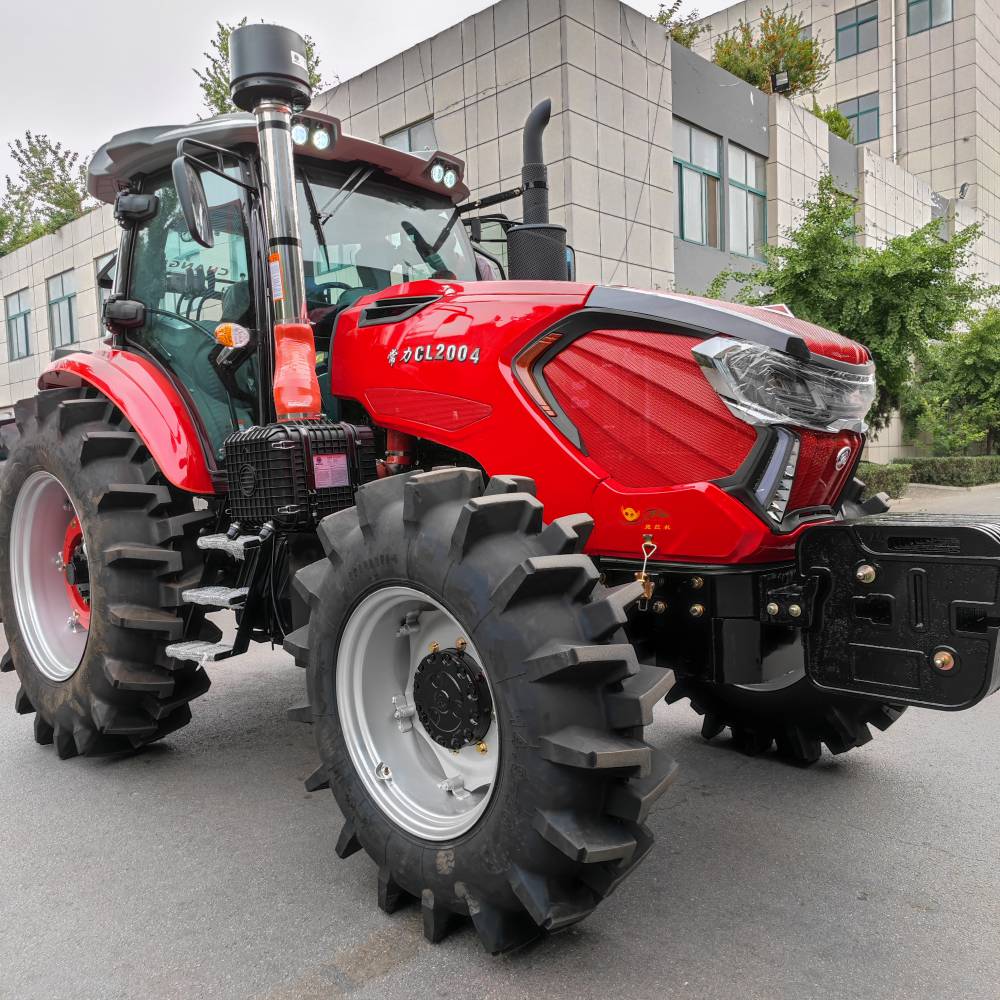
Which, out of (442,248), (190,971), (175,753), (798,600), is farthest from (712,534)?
(175,753)

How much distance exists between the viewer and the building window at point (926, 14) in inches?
1299

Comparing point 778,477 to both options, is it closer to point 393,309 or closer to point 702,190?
point 393,309

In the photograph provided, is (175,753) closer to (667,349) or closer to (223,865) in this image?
(223,865)

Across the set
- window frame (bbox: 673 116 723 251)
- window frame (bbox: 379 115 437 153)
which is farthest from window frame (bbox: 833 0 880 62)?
window frame (bbox: 379 115 437 153)

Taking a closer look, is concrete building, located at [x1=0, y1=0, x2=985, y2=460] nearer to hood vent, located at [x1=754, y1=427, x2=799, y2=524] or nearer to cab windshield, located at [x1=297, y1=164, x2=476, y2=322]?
cab windshield, located at [x1=297, y1=164, x2=476, y2=322]

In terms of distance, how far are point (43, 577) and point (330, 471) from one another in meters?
2.08

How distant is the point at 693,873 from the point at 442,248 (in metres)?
2.96

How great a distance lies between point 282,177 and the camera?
342cm

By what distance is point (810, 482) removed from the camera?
9.45ft

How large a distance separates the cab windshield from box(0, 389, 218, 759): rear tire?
110 cm

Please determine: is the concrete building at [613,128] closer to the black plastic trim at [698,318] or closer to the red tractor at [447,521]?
the red tractor at [447,521]

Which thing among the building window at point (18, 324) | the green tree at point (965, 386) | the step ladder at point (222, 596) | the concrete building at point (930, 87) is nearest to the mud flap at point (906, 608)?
the step ladder at point (222, 596)

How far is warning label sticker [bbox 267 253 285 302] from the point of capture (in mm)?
3459

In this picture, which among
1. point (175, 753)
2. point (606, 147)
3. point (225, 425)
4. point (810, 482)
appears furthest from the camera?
point (606, 147)
